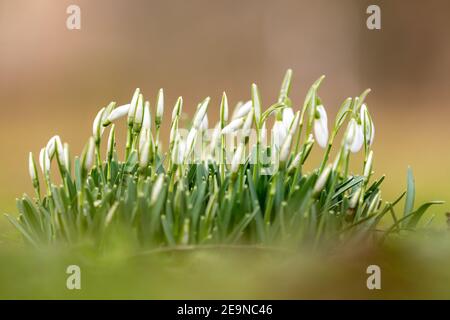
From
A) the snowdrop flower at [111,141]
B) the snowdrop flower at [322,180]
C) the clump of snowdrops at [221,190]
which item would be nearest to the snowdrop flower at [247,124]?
the clump of snowdrops at [221,190]

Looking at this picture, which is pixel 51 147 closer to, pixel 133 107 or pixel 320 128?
pixel 133 107

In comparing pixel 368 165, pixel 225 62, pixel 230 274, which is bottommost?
pixel 230 274

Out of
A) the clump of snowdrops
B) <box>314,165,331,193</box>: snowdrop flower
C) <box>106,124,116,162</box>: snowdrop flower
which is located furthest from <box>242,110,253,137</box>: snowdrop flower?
<box>106,124,116,162</box>: snowdrop flower

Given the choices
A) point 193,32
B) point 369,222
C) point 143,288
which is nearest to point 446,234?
point 369,222

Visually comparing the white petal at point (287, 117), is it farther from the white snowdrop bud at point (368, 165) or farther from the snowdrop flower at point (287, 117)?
the white snowdrop bud at point (368, 165)

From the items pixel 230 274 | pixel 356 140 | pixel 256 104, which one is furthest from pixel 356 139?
pixel 230 274

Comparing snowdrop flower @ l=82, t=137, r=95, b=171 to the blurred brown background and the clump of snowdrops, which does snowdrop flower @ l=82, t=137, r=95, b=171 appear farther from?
the blurred brown background
